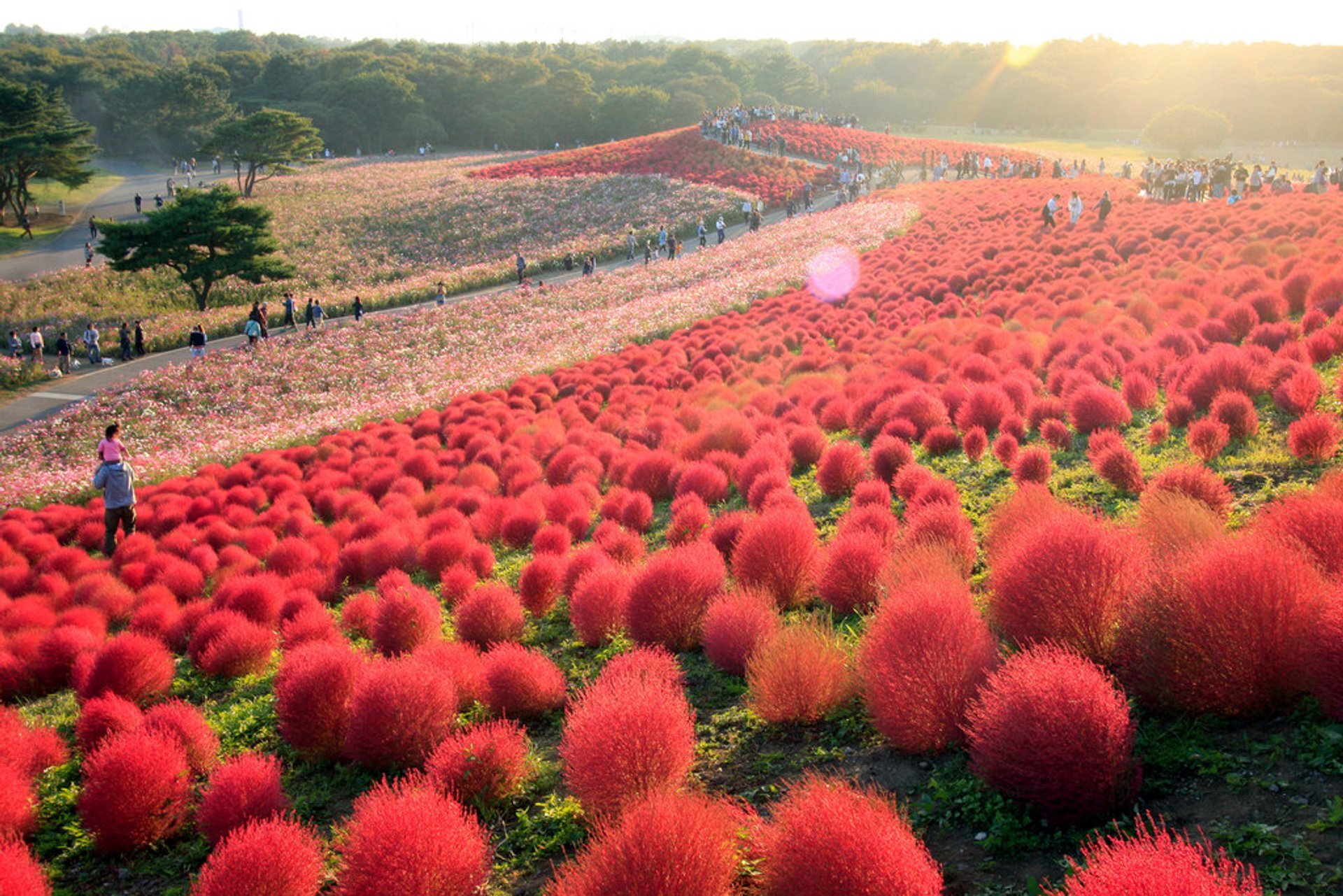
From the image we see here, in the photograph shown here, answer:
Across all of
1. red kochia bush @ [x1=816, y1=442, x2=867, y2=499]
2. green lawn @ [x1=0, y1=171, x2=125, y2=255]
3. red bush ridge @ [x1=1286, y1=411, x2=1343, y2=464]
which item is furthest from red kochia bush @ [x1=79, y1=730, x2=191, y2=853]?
green lawn @ [x1=0, y1=171, x2=125, y2=255]

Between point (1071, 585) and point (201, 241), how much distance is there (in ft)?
139

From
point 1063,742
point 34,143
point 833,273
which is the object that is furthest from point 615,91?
point 1063,742

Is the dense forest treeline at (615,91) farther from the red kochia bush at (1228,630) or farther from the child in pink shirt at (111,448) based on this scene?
the red kochia bush at (1228,630)

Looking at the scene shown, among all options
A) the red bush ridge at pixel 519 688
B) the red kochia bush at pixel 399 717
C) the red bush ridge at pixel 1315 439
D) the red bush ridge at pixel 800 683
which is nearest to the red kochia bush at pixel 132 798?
the red kochia bush at pixel 399 717

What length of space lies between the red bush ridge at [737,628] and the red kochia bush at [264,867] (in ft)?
11.3

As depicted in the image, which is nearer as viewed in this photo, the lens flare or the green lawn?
the lens flare

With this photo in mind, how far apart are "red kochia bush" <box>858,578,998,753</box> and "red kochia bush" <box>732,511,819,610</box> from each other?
8.21ft

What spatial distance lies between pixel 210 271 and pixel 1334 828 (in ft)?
146

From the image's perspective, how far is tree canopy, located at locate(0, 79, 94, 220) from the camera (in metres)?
53.7

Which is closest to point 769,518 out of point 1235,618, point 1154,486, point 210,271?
point 1154,486

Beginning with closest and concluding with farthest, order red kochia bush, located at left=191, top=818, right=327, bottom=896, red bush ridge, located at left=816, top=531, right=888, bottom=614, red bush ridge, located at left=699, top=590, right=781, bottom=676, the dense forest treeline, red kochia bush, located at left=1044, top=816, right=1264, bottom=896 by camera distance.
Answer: red kochia bush, located at left=1044, top=816, right=1264, bottom=896
red kochia bush, located at left=191, top=818, right=327, bottom=896
red bush ridge, located at left=699, top=590, right=781, bottom=676
red bush ridge, located at left=816, top=531, right=888, bottom=614
the dense forest treeline

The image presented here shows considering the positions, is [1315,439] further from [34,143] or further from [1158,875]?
[34,143]

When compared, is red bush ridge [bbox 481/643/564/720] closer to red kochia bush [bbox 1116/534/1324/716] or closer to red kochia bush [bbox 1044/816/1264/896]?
red kochia bush [bbox 1116/534/1324/716]

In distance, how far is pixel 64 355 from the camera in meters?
31.7
